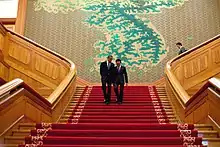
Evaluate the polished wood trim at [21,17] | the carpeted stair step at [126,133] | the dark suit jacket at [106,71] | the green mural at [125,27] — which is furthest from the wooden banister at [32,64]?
the carpeted stair step at [126,133]

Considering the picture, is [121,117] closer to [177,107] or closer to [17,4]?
[177,107]

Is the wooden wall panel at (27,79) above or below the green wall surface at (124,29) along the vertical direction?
below

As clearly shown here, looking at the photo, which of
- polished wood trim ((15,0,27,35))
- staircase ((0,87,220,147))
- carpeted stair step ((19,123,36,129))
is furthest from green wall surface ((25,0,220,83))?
carpeted stair step ((19,123,36,129))

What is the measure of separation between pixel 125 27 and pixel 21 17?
3.62m

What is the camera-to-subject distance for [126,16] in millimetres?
13164

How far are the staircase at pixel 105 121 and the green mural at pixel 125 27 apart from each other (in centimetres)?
243

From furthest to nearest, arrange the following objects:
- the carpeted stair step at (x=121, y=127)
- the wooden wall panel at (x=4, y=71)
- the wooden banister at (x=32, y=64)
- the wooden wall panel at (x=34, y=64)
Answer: the wooden wall panel at (x=34, y=64) → the wooden banister at (x=32, y=64) → the wooden wall panel at (x=4, y=71) → the carpeted stair step at (x=121, y=127)

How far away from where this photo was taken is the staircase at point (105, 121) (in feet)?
15.2

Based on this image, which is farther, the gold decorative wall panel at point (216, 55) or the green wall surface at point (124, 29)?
the green wall surface at point (124, 29)

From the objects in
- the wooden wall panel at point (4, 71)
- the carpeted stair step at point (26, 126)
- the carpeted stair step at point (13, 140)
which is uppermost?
the carpeted stair step at point (13, 140)

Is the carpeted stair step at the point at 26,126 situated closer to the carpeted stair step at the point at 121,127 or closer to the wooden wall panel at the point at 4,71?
the carpeted stair step at the point at 121,127

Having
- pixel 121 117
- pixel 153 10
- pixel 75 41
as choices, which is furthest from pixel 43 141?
pixel 153 10

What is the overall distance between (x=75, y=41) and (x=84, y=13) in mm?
1099

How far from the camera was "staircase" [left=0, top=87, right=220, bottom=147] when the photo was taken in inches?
183
